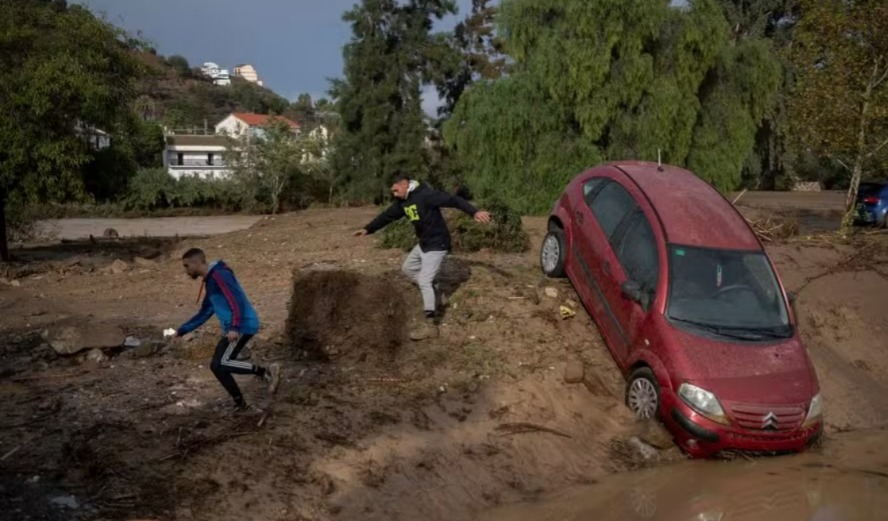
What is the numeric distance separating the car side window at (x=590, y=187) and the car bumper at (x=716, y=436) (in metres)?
3.33

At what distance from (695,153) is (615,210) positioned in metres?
14.9

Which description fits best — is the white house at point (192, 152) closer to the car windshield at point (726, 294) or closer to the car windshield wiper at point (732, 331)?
the car windshield at point (726, 294)

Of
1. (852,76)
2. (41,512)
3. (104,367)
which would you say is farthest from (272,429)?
(852,76)

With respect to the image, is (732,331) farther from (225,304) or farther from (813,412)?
(225,304)

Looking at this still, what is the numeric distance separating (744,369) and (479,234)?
6433mm

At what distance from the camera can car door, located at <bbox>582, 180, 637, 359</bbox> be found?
8555 mm

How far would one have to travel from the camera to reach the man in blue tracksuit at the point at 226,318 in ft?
21.8

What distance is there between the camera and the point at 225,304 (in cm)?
675

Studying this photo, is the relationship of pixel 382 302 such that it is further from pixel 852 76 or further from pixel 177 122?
pixel 177 122

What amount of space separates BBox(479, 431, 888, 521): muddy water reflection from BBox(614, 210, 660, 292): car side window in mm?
1878

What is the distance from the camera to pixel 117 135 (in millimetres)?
17172

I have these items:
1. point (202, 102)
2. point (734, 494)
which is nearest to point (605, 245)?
point (734, 494)

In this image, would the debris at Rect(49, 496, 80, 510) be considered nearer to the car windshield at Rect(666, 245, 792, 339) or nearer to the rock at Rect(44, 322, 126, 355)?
the rock at Rect(44, 322, 126, 355)

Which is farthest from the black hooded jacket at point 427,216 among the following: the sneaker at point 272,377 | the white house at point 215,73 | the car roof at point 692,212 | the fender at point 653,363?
the white house at point 215,73
